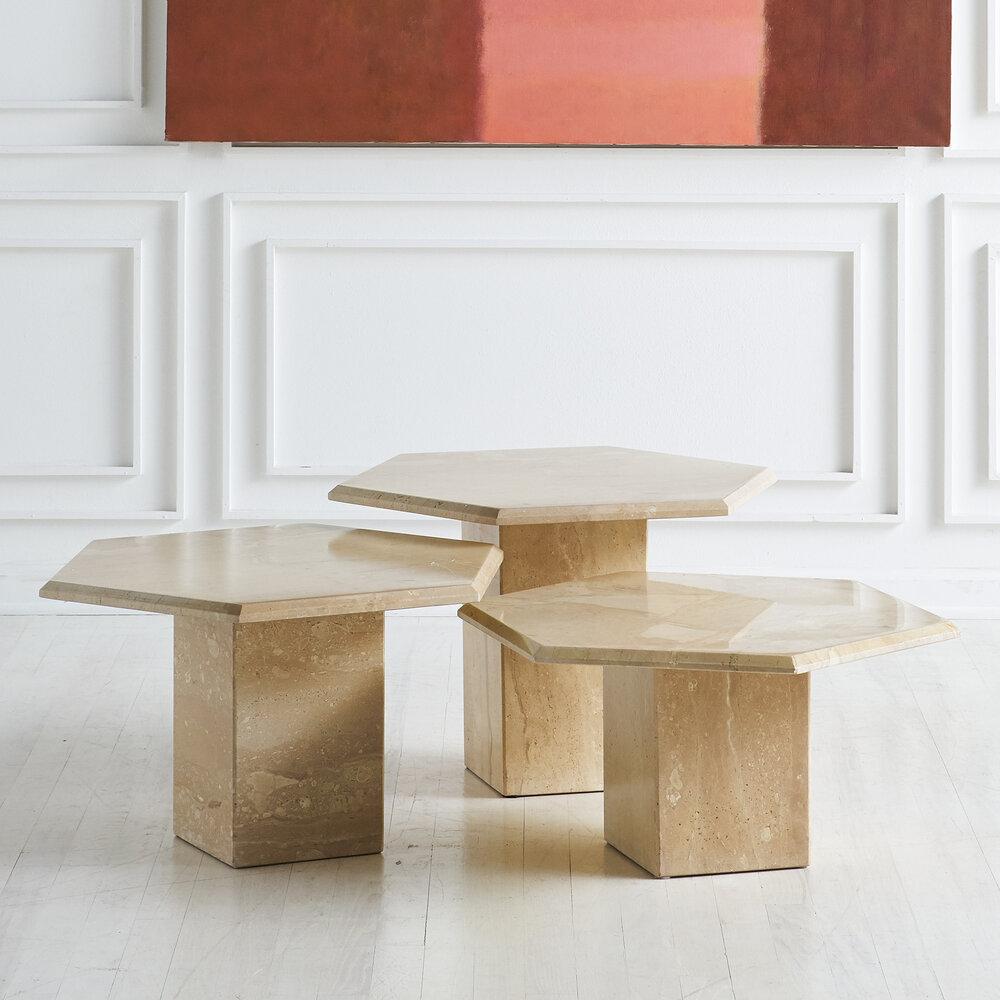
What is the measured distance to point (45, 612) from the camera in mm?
3244

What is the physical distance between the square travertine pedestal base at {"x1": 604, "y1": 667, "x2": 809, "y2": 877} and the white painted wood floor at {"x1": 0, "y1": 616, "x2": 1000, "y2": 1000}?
4cm

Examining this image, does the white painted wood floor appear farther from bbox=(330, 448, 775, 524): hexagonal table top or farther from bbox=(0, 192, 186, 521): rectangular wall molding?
bbox=(0, 192, 186, 521): rectangular wall molding

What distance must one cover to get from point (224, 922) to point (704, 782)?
0.59 meters

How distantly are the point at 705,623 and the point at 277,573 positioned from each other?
0.53 metres

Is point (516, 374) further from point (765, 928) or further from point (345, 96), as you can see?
point (765, 928)

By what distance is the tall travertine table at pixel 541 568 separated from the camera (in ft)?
6.61

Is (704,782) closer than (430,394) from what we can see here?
Yes

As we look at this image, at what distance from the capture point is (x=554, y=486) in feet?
6.86

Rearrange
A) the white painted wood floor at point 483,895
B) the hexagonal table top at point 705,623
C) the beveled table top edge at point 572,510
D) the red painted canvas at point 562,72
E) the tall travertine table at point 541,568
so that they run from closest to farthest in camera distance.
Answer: the white painted wood floor at point 483,895 < the hexagonal table top at point 705,623 < the beveled table top edge at point 572,510 < the tall travertine table at point 541,568 < the red painted canvas at point 562,72

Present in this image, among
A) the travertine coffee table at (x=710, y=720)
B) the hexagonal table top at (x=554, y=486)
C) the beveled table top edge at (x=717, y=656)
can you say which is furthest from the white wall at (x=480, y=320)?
the beveled table top edge at (x=717, y=656)

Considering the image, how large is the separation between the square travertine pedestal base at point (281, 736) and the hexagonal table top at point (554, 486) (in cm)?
24

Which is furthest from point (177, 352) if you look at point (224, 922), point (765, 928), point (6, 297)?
point (765, 928)

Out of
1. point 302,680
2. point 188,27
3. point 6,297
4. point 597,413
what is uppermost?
point 188,27

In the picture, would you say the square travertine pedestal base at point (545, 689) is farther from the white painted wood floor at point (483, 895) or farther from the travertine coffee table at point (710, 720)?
the travertine coffee table at point (710, 720)
